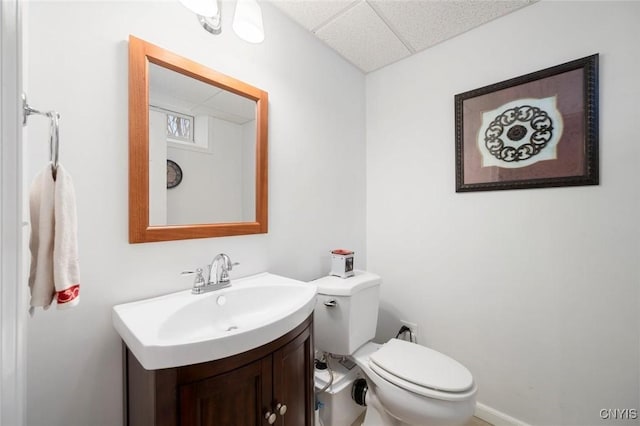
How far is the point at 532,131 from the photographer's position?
1350 millimetres

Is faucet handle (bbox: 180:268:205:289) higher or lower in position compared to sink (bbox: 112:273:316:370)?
higher

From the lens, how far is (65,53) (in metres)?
0.82

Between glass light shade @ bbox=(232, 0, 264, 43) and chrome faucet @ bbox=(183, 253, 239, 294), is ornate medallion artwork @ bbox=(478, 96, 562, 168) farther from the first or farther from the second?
chrome faucet @ bbox=(183, 253, 239, 294)

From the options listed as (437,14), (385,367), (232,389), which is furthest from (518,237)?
(232,389)

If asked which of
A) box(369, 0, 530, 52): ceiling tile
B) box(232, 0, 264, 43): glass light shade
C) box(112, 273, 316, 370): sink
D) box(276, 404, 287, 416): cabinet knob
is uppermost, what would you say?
box(369, 0, 530, 52): ceiling tile

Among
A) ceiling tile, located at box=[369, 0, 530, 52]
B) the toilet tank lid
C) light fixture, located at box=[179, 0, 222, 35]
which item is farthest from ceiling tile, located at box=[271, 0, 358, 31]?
the toilet tank lid

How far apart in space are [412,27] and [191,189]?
4.97ft

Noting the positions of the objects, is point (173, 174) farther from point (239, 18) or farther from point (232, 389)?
point (232, 389)

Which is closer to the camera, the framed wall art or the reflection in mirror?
the reflection in mirror

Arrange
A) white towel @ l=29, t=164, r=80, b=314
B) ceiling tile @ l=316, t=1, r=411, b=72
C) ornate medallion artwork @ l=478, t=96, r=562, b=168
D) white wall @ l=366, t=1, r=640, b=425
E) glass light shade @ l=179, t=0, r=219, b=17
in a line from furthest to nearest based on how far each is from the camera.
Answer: ceiling tile @ l=316, t=1, r=411, b=72 → ornate medallion artwork @ l=478, t=96, r=562, b=168 → white wall @ l=366, t=1, r=640, b=425 → glass light shade @ l=179, t=0, r=219, b=17 → white towel @ l=29, t=164, r=80, b=314

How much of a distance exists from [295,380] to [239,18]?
1.39 metres

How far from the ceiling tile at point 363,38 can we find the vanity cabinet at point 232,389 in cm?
158

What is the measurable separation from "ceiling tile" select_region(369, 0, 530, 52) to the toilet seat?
1.79 m

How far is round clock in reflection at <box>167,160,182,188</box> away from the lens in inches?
41.5
